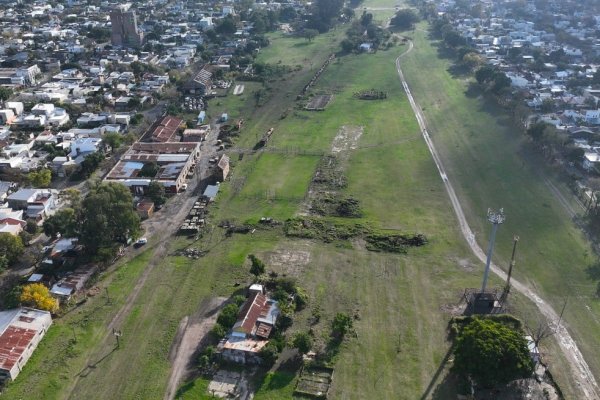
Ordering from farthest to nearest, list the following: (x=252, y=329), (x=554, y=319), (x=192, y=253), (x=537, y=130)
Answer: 1. (x=537, y=130)
2. (x=192, y=253)
3. (x=554, y=319)
4. (x=252, y=329)

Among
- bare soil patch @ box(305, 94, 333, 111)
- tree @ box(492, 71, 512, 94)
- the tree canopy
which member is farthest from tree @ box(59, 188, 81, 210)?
tree @ box(492, 71, 512, 94)

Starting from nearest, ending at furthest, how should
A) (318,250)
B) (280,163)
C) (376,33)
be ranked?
1. (318,250)
2. (280,163)
3. (376,33)

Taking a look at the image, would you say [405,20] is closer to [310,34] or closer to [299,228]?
[310,34]

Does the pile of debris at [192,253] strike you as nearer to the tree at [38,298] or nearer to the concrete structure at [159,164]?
the tree at [38,298]

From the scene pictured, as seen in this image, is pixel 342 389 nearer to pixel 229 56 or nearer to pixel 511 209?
pixel 511 209

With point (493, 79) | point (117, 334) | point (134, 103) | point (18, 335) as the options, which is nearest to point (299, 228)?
point (117, 334)

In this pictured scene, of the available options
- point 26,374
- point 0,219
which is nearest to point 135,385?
point 26,374
